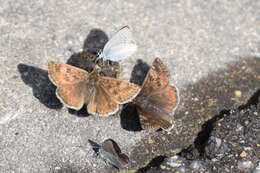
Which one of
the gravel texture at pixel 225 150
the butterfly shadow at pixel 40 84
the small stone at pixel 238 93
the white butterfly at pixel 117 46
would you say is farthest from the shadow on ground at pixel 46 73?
the small stone at pixel 238 93

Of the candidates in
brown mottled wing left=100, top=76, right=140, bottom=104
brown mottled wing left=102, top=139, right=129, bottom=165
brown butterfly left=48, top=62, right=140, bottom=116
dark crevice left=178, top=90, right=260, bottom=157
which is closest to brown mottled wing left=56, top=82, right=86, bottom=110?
brown butterfly left=48, top=62, right=140, bottom=116

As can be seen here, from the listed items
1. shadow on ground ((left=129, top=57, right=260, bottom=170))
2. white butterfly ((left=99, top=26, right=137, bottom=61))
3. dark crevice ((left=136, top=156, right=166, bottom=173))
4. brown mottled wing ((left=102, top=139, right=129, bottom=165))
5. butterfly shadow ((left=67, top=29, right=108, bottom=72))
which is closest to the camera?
brown mottled wing ((left=102, top=139, right=129, bottom=165))

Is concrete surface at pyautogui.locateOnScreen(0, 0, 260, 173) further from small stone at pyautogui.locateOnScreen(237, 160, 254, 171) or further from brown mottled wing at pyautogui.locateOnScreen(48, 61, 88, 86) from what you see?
small stone at pyautogui.locateOnScreen(237, 160, 254, 171)

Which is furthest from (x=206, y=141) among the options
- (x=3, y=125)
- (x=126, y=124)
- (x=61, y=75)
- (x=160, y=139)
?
(x=3, y=125)

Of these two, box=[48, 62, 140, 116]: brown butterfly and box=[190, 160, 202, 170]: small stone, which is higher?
box=[48, 62, 140, 116]: brown butterfly

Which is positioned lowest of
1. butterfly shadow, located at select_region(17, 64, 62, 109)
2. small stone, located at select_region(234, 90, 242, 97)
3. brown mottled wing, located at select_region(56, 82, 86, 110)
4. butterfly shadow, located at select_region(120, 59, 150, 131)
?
butterfly shadow, located at select_region(17, 64, 62, 109)

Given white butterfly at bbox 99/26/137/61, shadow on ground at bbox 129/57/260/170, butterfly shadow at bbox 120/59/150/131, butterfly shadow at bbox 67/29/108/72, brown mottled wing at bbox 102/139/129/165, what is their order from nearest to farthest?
brown mottled wing at bbox 102/139/129/165 < shadow on ground at bbox 129/57/260/170 < butterfly shadow at bbox 120/59/150/131 < white butterfly at bbox 99/26/137/61 < butterfly shadow at bbox 67/29/108/72
